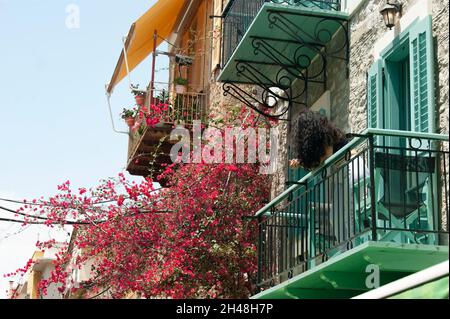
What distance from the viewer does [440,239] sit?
8359 mm

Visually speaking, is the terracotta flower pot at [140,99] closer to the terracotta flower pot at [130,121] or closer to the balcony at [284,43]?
the terracotta flower pot at [130,121]

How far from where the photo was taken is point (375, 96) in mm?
10047

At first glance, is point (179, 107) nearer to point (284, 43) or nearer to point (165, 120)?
point (165, 120)

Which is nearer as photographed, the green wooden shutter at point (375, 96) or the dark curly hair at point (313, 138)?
the dark curly hair at point (313, 138)

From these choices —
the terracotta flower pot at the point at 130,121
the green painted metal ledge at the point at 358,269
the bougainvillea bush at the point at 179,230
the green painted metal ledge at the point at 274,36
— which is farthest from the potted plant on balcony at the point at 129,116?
the green painted metal ledge at the point at 358,269

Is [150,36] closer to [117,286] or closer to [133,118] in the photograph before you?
[133,118]

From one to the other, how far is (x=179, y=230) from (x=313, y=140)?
198 inches

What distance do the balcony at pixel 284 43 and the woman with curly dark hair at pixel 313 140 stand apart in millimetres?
2038

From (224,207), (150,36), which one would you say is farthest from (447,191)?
(150,36)

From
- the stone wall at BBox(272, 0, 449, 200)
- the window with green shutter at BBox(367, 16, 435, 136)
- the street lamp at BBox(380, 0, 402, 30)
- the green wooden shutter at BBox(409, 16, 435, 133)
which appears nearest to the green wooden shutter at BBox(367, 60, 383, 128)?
the window with green shutter at BBox(367, 16, 435, 136)

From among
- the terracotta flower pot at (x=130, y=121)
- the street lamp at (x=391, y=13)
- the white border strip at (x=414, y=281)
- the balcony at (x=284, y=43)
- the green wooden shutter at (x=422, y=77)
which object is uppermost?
the terracotta flower pot at (x=130, y=121)

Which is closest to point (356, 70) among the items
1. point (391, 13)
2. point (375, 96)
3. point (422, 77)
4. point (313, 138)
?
point (375, 96)

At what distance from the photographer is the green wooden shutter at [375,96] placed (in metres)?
9.86
